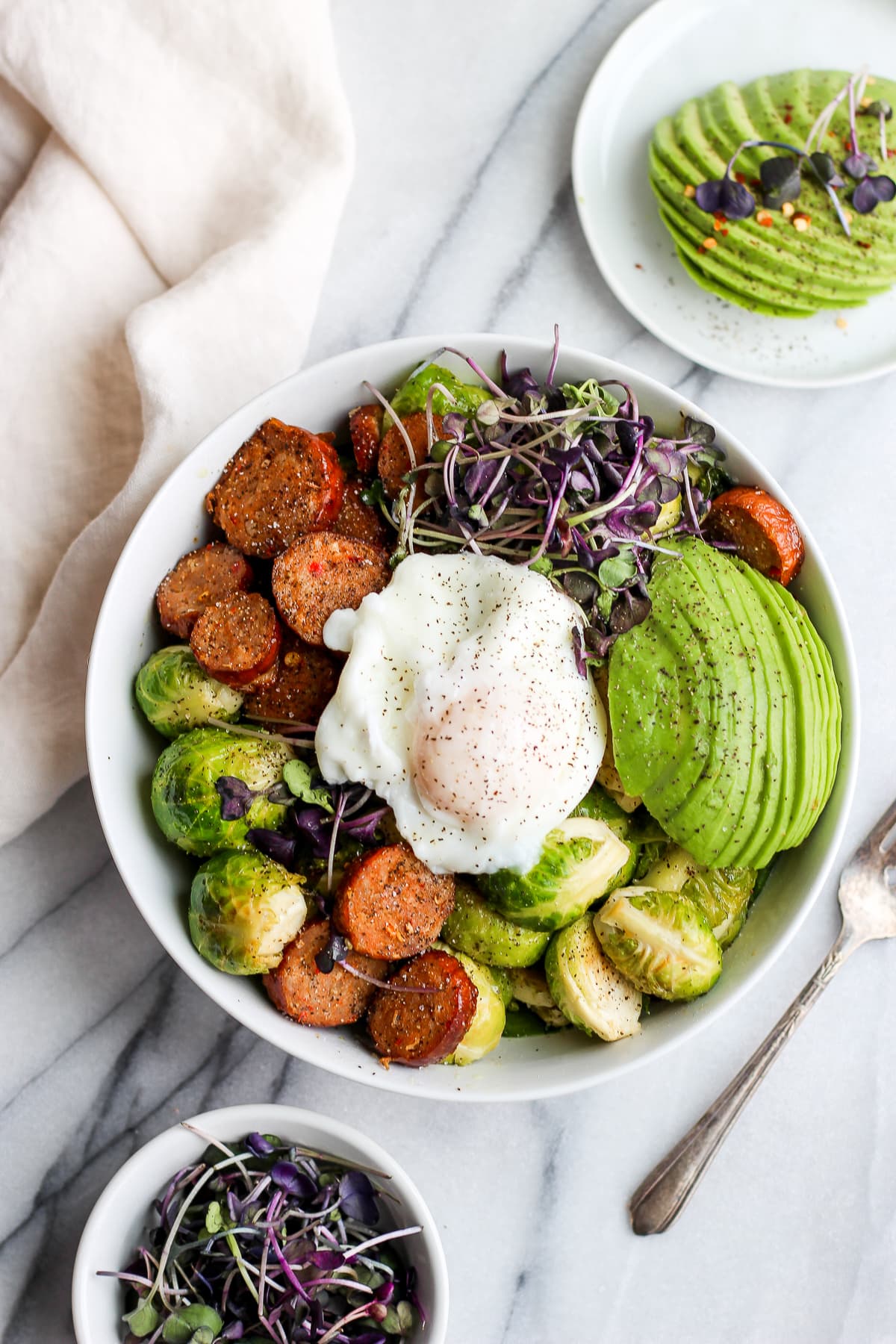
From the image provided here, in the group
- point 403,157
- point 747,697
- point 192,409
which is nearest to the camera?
point 747,697

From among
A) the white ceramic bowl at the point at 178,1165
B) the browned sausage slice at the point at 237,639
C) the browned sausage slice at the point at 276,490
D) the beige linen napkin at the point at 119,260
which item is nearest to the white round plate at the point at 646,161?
the beige linen napkin at the point at 119,260

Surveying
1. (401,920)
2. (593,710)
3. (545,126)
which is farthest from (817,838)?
(545,126)

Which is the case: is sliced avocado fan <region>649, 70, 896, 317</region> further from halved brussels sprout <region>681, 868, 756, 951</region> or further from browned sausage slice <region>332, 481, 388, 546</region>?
halved brussels sprout <region>681, 868, 756, 951</region>

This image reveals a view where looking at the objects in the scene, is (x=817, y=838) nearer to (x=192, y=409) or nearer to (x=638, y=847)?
(x=638, y=847)

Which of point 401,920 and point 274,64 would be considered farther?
point 274,64

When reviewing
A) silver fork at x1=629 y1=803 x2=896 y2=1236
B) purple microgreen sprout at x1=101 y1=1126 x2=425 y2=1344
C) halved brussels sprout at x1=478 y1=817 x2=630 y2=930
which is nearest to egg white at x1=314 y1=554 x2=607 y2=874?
halved brussels sprout at x1=478 y1=817 x2=630 y2=930

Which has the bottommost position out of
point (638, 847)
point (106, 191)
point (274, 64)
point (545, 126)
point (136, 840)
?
point (136, 840)

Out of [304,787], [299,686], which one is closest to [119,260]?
[299,686]
